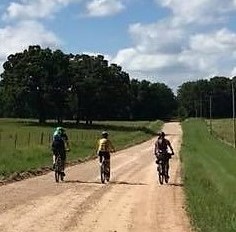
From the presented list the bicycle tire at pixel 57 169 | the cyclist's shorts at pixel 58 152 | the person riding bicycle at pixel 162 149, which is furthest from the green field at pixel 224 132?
the bicycle tire at pixel 57 169

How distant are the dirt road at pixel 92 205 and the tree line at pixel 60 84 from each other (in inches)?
3288

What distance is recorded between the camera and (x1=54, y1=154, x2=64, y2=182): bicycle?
23869 mm

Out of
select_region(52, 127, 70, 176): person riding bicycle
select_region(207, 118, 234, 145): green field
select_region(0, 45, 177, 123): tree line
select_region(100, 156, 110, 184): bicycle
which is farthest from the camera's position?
select_region(0, 45, 177, 123): tree line

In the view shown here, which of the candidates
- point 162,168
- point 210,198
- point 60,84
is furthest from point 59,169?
point 60,84

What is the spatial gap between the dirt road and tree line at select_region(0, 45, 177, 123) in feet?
274

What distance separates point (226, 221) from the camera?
46.2ft

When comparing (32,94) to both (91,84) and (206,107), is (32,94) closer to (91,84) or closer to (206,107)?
(91,84)

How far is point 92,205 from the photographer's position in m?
17.0

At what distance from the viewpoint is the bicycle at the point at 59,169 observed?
23869mm

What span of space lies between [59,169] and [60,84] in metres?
86.3

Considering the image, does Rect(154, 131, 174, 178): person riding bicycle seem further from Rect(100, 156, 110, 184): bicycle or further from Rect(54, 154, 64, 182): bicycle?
Rect(54, 154, 64, 182): bicycle

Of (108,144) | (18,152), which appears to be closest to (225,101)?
(18,152)

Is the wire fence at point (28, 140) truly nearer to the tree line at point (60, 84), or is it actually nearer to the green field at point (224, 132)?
the green field at point (224, 132)

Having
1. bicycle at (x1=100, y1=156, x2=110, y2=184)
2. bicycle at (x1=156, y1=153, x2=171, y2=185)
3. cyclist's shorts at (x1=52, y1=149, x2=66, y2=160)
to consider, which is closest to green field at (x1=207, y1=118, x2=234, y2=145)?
bicycle at (x1=156, y1=153, x2=171, y2=185)
